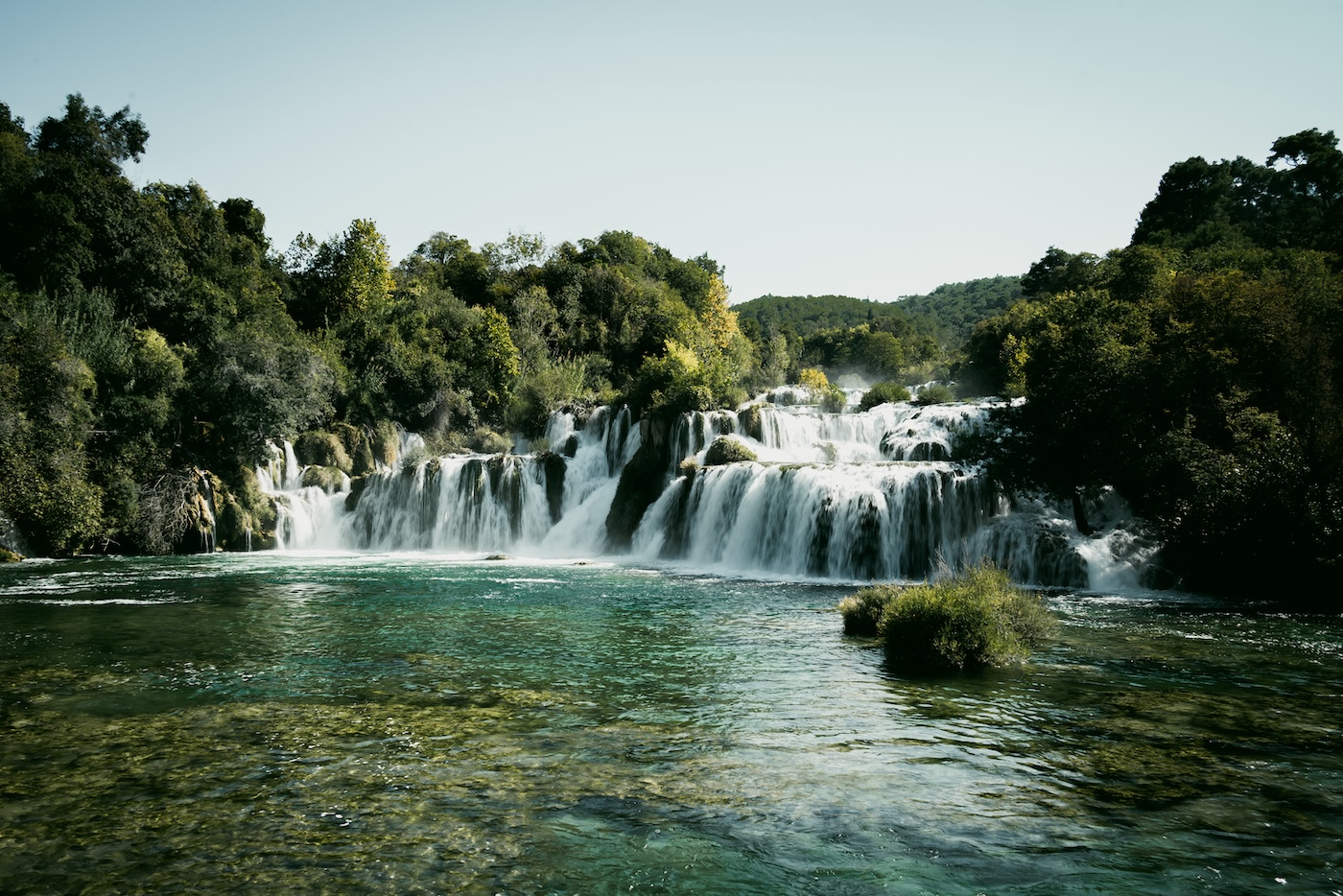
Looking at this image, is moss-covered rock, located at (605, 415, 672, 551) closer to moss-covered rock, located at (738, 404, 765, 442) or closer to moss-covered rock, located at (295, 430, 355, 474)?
moss-covered rock, located at (738, 404, 765, 442)

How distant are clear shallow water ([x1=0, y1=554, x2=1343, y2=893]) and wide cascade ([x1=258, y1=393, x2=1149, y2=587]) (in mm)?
8422

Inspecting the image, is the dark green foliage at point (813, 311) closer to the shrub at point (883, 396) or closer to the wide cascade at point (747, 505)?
the shrub at point (883, 396)

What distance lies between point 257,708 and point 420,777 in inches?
138

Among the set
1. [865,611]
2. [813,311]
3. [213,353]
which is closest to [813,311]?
[813,311]

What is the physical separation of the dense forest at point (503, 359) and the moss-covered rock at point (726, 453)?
172 inches

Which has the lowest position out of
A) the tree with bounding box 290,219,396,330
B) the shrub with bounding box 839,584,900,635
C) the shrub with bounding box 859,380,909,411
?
the shrub with bounding box 839,584,900,635

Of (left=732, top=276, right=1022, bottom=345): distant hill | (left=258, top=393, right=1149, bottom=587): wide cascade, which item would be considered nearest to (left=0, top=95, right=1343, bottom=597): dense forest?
(left=258, top=393, right=1149, bottom=587): wide cascade

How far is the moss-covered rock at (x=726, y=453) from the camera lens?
3269cm

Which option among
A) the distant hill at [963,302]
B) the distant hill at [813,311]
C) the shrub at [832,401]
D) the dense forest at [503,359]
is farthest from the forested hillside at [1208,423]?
the distant hill at [813,311]

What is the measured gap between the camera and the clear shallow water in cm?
584

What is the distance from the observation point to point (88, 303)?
109ft

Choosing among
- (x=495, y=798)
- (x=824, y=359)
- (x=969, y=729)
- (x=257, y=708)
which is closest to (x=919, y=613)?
(x=969, y=729)

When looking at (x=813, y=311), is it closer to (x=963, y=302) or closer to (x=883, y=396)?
(x=963, y=302)

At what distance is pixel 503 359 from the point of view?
4825 cm
